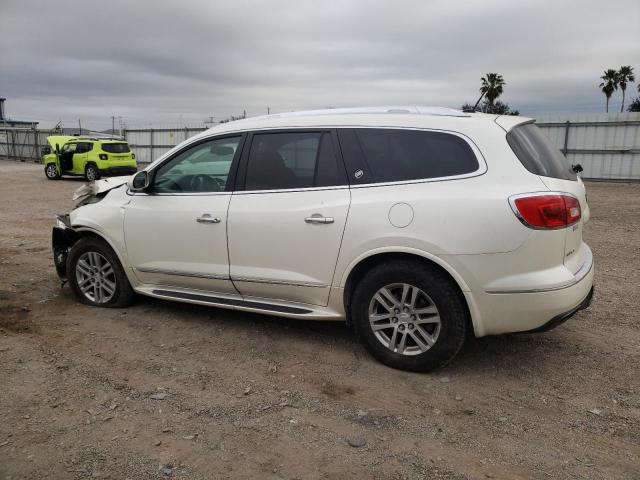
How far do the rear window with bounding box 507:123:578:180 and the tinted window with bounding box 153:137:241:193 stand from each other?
2.13 metres

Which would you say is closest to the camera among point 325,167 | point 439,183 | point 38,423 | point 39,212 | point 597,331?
point 38,423

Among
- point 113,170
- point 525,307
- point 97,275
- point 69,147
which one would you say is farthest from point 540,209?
point 69,147

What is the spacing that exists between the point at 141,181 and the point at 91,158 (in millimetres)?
17784

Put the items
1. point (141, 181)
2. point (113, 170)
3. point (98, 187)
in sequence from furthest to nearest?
point (113, 170) < point (98, 187) < point (141, 181)

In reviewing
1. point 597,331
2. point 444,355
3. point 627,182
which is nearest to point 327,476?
point 444,355

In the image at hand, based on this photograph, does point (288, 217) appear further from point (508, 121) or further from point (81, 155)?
point (81, 155)

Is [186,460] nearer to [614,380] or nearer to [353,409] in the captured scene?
[353,409]

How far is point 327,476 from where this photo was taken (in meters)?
2.60

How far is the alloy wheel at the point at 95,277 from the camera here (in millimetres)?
4973

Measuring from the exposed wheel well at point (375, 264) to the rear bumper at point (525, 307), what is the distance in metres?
0.12

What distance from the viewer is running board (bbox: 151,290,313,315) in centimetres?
403

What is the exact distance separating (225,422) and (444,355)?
4.79ft

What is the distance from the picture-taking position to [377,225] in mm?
3574

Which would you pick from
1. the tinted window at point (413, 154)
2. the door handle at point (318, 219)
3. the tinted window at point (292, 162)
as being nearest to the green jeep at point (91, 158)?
the tinted window at point (292, 162)
